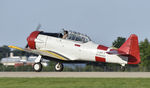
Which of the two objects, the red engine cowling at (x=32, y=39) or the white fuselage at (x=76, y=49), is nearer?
the white fuselage at (x=76, y=49)

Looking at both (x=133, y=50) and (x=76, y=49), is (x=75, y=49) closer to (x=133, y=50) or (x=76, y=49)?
(x=76, y=49)

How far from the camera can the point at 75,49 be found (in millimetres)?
19312

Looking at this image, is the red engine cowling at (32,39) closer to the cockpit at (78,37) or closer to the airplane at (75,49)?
the airplane at (75,49)

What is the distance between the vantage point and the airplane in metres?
17.5

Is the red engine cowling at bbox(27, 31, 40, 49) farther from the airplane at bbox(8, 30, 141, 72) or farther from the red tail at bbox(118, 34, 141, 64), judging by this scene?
the red tail at bbox(118, 34, 141, 64)

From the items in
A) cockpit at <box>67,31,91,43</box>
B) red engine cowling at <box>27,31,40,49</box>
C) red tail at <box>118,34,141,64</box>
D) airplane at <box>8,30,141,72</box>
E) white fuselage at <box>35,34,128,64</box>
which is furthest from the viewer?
red engine cowling at <box>27,31,40,49</box>

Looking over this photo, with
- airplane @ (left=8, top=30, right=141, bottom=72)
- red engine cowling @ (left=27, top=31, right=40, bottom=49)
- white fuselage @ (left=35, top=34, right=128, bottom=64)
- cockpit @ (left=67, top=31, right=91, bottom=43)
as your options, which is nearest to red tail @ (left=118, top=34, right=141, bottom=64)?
airplane @ (left=8, top=30, right=141, bottom=72)

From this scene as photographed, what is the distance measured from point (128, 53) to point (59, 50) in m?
4.56

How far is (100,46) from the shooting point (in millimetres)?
18531

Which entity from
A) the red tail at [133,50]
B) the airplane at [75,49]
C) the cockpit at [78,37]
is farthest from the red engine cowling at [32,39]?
the red tail at [133,50]

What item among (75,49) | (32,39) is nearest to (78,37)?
(75,49)

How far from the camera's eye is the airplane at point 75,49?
57.5 ft
